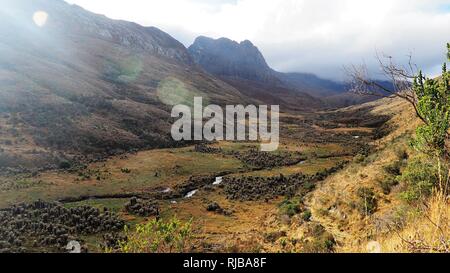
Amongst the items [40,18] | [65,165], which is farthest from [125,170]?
[40,18]

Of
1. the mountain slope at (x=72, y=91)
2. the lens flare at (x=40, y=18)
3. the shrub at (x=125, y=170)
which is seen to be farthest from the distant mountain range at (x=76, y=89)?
the shrub at (x=125, y=170)

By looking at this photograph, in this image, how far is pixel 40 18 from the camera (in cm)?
16888

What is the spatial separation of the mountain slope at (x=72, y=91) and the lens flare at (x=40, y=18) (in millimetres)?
1750

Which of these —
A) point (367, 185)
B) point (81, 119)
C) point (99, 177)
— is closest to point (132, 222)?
point (99, 177)

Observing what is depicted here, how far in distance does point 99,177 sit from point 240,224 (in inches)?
933

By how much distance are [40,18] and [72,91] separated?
89.2m

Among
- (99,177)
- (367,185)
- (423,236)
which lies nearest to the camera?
(423,236)

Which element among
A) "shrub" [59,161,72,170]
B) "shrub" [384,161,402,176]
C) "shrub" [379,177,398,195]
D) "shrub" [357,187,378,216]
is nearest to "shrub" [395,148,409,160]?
"shrub" [384,161,402,176]

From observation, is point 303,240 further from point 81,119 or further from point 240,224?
point 81,119

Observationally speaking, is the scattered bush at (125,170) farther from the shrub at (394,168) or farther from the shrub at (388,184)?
the shrub at (388,184)

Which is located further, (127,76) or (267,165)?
(127,76)

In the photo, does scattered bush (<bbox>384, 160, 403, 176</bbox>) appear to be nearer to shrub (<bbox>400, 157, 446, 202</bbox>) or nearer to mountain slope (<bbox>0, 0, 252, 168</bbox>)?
shrub (<bbox>400, 157, 446, 202</bbox>)

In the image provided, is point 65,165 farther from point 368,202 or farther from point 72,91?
point 72,91

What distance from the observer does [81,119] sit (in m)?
80.1
